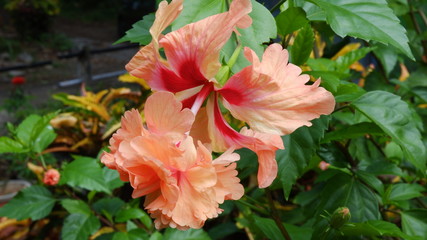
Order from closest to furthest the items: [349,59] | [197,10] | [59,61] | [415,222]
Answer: [197,10], [415,222], [349,59], [59,61]

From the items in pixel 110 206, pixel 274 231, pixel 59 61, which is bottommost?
pixel 59 61

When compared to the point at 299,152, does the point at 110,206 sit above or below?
below

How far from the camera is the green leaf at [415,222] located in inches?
31.4

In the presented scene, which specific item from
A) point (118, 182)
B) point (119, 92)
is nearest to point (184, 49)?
point (118, 182)

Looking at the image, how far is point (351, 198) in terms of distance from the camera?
0.76 metres

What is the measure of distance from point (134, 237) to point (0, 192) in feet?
5.16

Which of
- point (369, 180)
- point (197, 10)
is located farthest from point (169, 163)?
point (369, 180)

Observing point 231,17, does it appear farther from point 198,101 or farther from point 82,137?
point 82,137

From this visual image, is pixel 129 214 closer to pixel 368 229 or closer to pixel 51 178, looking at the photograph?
pixel 51 178

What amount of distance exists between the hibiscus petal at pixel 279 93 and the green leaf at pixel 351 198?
15.1 inches

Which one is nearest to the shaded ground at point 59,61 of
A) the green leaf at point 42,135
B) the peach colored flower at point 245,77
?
the green leaf at point 42,135

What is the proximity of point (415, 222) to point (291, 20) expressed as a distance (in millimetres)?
441

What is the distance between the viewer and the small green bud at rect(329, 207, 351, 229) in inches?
23.7

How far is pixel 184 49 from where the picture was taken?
0.42 meters
